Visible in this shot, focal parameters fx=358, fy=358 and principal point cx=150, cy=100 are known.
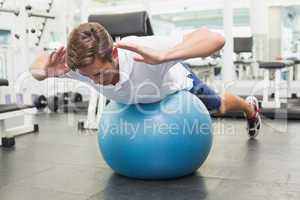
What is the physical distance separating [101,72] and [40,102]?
13.2 feet

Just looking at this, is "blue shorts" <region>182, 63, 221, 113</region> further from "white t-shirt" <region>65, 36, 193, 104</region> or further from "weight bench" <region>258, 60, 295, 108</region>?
"weight bench" <region>258, 60, 295, 108</region>

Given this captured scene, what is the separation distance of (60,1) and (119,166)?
385 cm

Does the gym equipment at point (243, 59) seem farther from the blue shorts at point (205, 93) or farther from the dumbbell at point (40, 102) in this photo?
the blue shorts at point (205, 93)

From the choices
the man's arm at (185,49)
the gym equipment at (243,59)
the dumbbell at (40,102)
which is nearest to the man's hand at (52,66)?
the man's arm at (185,49)

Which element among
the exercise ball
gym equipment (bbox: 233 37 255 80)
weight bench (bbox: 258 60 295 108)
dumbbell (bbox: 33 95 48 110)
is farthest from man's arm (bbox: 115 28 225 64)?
gym equipment (bbox: 233 37 255 80)

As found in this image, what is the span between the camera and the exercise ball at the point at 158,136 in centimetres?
185

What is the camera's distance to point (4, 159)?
261 centimetres

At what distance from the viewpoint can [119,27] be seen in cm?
324

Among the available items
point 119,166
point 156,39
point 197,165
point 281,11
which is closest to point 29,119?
point 119,166

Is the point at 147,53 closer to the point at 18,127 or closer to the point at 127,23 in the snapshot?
the point at 127,23

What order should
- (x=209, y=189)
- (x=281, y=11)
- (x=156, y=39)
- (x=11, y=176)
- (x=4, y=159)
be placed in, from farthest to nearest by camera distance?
(x=281, y=11) → (x=4, y=159) → (x=11, y=176) → (x=209, y=189) → (x=156, y=39)

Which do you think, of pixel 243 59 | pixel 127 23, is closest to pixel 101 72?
pixel 127 23

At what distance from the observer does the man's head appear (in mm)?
1406

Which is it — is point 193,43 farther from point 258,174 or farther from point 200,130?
point 258,174
